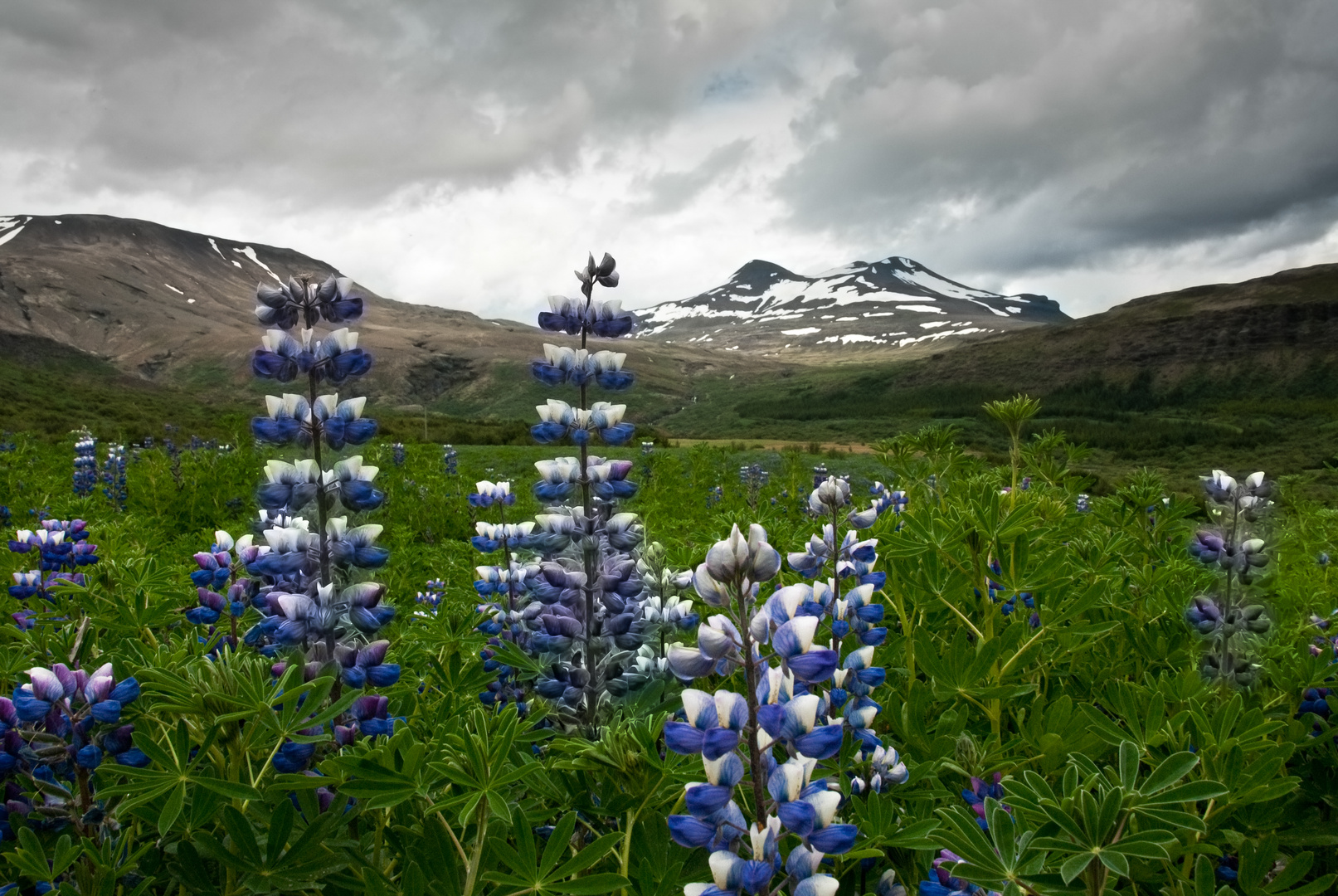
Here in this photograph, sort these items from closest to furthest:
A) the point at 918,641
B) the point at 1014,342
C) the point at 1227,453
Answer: the point at 918,641
the point at 1227,453
the point at 1014,342

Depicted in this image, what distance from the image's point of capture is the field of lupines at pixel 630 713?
127 centimetres

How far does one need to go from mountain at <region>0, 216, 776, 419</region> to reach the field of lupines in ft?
246

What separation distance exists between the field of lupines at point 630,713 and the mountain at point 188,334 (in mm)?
74836

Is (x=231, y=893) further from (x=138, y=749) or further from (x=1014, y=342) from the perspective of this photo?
(x=1014, y=342)

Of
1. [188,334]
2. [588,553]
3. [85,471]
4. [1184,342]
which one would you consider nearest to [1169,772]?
[588,553]

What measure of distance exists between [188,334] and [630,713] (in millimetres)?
149247

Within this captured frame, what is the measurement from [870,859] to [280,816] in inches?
46.3

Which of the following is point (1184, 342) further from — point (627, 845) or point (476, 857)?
point (476, 857)

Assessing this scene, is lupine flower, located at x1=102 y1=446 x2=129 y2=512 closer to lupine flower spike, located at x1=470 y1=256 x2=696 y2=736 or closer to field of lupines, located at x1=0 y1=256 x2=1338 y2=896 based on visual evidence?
field of lupines, located at x1=0 y1=256 x2=1338 y2=896

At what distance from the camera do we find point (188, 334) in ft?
422

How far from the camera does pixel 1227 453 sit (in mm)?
33938

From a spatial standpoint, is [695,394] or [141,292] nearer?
[695,394]

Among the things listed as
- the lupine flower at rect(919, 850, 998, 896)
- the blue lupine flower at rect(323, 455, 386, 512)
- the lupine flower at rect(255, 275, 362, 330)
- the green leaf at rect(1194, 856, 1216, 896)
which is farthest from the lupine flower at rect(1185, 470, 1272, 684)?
the lupine flower at rect(255, 275, 362, 330)

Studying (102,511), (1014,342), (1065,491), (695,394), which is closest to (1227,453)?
(1065,491)
